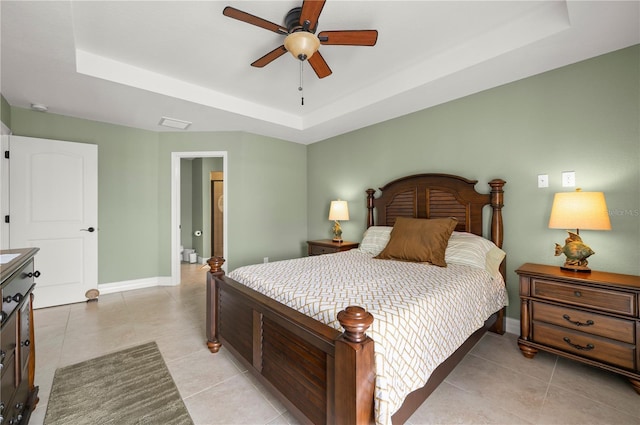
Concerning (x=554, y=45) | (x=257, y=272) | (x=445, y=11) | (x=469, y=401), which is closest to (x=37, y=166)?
(x=257, y=272)

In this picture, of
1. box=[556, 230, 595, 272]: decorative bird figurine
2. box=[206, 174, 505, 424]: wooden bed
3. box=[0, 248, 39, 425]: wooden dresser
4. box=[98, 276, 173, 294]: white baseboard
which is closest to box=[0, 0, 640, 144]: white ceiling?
box=[206, 174, 505, 424]: wooden bed

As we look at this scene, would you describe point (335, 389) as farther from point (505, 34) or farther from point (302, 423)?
point (505, 34)

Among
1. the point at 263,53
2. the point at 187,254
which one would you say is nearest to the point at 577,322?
the point at 263,53

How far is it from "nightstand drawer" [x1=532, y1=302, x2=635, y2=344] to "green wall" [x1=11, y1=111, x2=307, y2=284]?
3.56 m

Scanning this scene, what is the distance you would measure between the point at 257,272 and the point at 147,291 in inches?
110

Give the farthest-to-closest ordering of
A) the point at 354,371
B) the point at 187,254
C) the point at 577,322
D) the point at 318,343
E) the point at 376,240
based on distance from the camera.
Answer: the point at 187,254
the point at 376,240
the point at 577,322
the point at 318,343
the point at 354,371

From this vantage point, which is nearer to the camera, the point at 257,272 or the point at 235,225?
the point at 257,272

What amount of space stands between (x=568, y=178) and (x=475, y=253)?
98cm

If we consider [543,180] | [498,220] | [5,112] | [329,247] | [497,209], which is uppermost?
[5,112]

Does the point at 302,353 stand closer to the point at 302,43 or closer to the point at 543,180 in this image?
the point at 302,43

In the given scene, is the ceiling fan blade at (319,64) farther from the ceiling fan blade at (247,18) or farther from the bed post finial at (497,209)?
the bed post finial at (497,209)

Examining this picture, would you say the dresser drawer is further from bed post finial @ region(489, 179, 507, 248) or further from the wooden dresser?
the wooden dresser

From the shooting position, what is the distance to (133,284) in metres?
4.13

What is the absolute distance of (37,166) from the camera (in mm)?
3312
